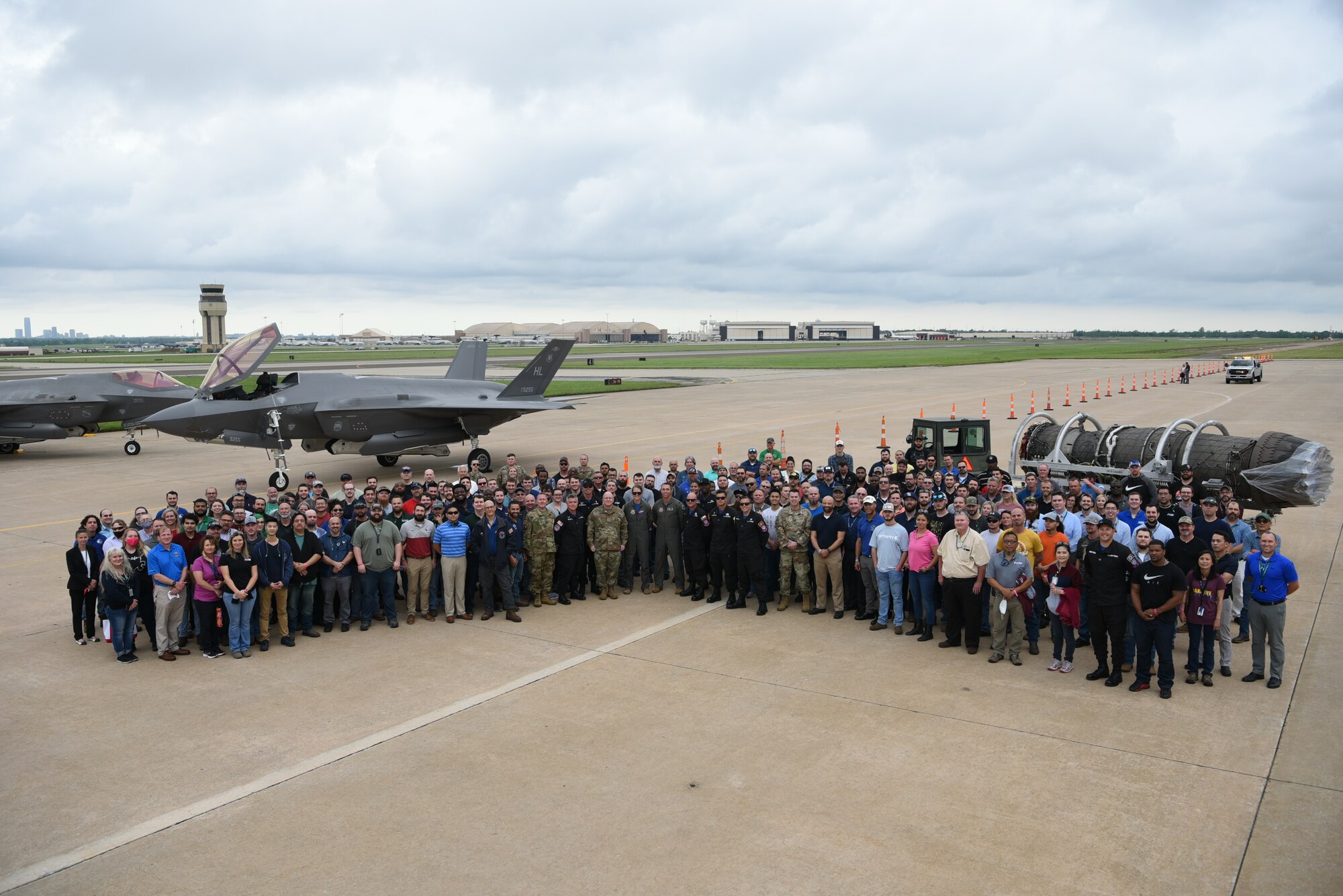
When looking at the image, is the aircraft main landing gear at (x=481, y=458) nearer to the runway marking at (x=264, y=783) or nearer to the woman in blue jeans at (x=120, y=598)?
the woman in blue jeans at (x=120, y=598)

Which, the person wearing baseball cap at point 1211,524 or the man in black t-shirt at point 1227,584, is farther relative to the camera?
the person wearing baseball cap at point 1211,524

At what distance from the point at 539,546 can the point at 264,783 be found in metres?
4.34

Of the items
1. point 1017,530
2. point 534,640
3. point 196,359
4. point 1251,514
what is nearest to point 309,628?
point 534,640

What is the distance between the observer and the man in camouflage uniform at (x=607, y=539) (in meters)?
10.5

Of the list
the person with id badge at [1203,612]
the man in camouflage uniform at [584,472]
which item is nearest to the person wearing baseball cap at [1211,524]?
the person with id badge at [1203,612]

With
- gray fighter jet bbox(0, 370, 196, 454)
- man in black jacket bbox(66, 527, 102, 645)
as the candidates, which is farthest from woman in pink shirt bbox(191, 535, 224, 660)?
gray fighter jet bbox(0, 370, 196, 454)

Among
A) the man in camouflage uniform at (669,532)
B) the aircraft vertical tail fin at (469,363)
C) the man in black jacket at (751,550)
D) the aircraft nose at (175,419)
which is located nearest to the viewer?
the man in black jacket at (751,550)

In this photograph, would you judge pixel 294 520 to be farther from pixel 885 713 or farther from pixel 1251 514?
pixel 1251 514

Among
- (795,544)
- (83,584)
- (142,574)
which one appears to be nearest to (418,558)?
(142,574)

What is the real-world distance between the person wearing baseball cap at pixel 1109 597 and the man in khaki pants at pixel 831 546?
2.62 meters

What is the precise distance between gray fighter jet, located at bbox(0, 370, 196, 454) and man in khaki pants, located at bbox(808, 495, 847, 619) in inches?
783

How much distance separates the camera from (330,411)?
61.8 ft

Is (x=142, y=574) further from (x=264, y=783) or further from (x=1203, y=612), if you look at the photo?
(x=1203, y=612)

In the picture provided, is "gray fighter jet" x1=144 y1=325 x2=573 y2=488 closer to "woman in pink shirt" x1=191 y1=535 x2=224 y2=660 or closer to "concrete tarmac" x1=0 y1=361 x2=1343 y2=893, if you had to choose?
"concrete tarmac" x1=0 y1=361 x2=1343 y2=893
